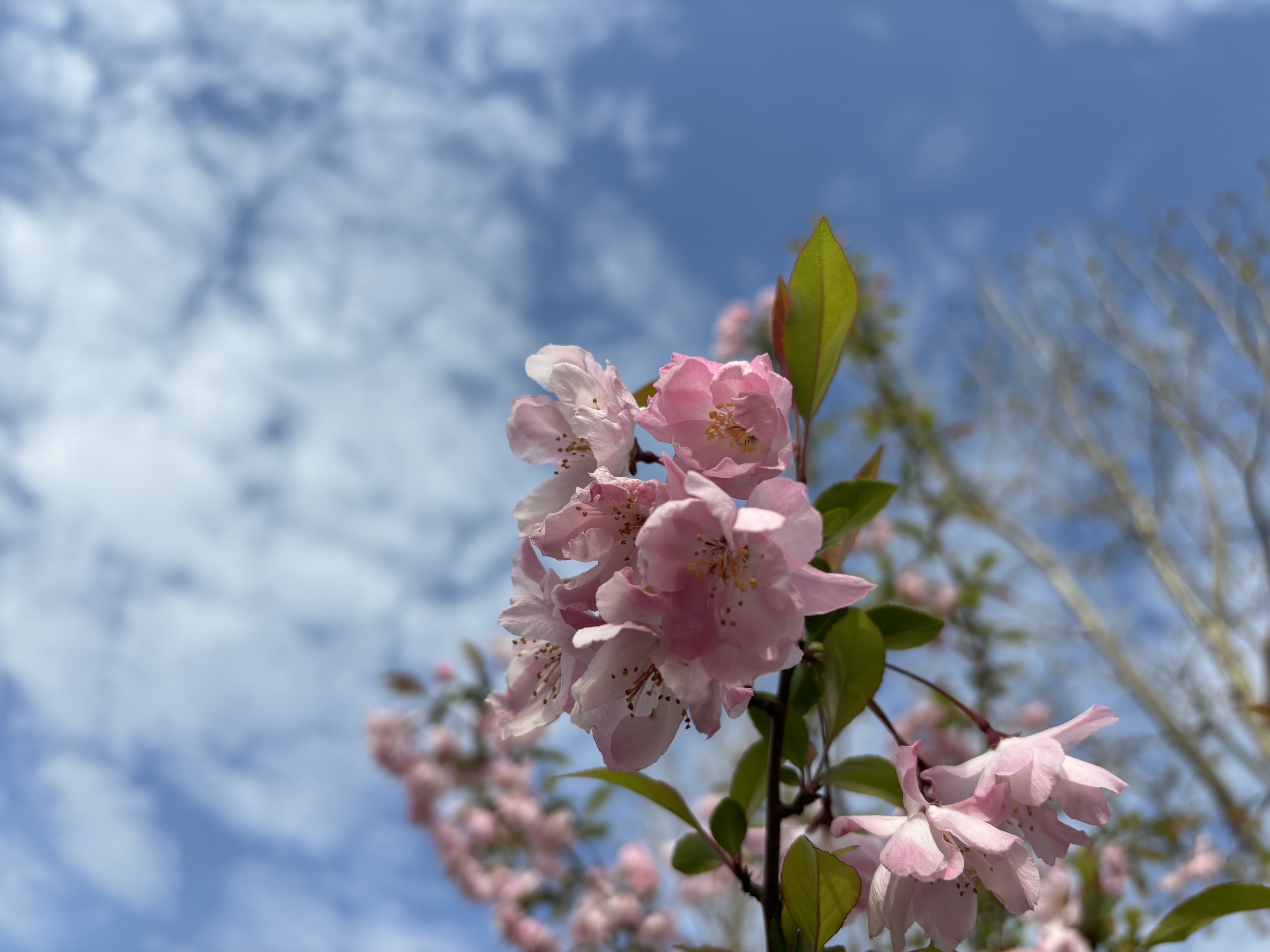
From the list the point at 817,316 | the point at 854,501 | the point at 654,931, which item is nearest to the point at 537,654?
the point at 854,501

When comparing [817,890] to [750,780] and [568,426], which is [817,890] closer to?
[750,780]

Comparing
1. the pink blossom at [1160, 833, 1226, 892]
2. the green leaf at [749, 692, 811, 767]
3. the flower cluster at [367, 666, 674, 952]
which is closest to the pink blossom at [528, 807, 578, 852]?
the flower cluster at [367, 666, 674, 952]

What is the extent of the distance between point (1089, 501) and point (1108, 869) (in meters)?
6.15

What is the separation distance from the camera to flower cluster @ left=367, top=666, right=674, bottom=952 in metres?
3.96

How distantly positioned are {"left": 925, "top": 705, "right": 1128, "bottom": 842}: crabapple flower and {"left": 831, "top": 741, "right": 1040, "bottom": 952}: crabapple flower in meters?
0.03

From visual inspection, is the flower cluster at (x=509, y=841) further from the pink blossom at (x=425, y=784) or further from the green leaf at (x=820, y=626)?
the green leaf at (x=820, y=626)

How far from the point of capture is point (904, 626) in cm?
99

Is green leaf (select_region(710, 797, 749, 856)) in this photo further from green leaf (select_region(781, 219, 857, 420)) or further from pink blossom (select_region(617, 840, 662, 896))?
pink blossom (select_region(617, 840, 662, 896))

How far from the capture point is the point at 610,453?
806mm

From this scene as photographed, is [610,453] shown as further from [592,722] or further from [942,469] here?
[942,469]

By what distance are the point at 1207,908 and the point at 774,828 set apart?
643 mm

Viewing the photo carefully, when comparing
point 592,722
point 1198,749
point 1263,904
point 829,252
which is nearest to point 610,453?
point 592,722

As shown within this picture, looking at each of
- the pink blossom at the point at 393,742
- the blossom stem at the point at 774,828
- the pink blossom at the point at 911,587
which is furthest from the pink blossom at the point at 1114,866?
the pink blossom at the point at 393,742

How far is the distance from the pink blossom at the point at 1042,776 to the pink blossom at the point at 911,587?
3.52 metres
